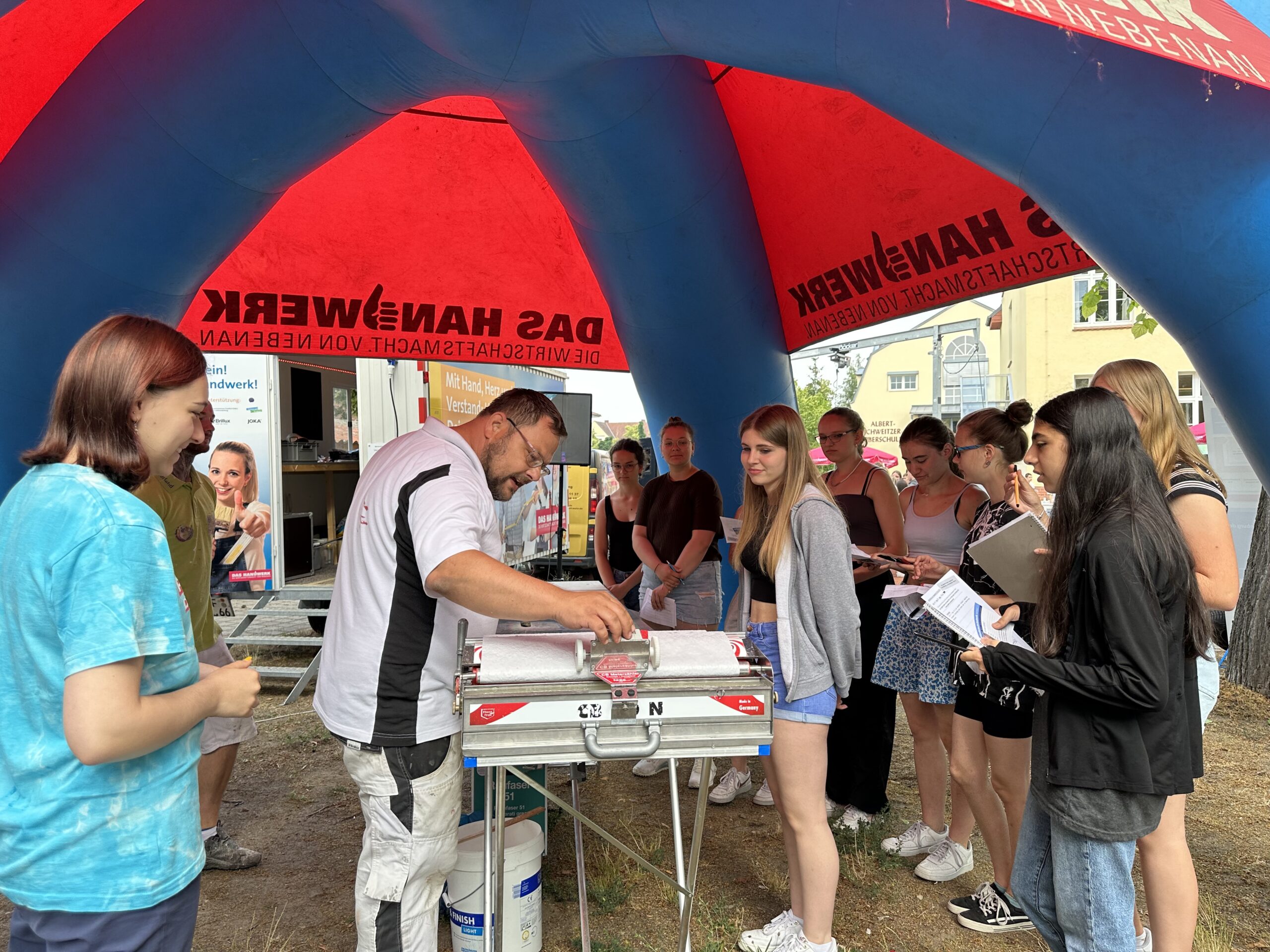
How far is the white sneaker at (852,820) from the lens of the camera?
12.4ft

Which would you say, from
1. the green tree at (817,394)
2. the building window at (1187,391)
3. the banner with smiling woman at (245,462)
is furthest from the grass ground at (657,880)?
the green tree at (817,394)

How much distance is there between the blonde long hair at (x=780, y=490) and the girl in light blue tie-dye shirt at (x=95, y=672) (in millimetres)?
1646

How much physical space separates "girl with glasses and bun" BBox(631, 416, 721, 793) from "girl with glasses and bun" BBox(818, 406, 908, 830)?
0.59 metres

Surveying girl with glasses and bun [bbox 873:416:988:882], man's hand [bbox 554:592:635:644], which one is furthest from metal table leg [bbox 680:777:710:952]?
girl with glasses and bun [bbox 873:416:988:882]

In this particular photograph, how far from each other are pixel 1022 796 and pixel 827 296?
8.85 feet

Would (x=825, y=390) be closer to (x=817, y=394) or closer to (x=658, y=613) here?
(x=817, y=394)

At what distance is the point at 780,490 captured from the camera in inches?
107

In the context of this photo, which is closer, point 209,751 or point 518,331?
point 209,751

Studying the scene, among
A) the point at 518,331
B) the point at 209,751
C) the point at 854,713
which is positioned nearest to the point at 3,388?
the point at 209,751

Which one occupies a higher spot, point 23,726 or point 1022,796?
point 23,726

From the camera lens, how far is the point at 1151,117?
89.7 inches

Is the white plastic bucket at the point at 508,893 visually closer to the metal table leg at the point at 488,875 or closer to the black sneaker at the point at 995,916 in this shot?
the metal table leg at the point at 488,875

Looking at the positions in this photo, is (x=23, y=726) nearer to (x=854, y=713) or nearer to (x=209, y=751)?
(x=209, y=751)

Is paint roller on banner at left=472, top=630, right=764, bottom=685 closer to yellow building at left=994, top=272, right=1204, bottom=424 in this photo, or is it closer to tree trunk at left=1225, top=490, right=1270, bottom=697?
tree trunk at left=1225, top=490, right=1270, bottom=697
